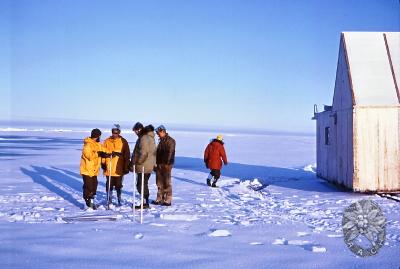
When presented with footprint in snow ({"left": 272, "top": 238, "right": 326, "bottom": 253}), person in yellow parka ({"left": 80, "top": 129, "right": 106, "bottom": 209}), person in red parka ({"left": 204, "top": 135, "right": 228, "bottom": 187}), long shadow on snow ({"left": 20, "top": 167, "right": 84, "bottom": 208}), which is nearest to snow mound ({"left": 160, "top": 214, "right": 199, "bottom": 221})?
person in yellow parka ({"left": 80, "top": 129, "right": 106, "bottom": 209})

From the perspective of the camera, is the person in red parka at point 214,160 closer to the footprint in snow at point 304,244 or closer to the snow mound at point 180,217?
the snow mound at point 180,217

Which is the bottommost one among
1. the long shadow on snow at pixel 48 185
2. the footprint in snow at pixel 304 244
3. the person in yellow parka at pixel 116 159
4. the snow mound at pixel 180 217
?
the long shadow on snow at pixel 48 185

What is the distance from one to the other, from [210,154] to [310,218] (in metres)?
6.85

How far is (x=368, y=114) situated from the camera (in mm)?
12414

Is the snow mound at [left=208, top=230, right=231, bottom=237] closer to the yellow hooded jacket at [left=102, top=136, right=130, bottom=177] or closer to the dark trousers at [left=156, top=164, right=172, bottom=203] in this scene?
the dark trousers at [left=156, top=164, right=172, bottom=203]

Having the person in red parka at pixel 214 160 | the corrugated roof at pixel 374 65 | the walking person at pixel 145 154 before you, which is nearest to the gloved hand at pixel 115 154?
the walking person at pixel 145 154

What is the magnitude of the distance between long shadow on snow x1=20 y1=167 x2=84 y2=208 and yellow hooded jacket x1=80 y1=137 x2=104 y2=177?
1.01m

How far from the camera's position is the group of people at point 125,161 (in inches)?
362

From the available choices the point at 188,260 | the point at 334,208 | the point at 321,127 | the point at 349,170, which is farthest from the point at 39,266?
the point at 321,127

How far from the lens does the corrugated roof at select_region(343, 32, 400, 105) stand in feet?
41.4

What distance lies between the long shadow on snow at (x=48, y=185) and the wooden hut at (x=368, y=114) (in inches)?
307

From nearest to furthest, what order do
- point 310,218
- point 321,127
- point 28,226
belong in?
point 28,226, point 310,218, point 321,127

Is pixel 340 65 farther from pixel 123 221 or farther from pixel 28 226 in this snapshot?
pixel 28 226

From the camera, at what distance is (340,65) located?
14.4 metres
